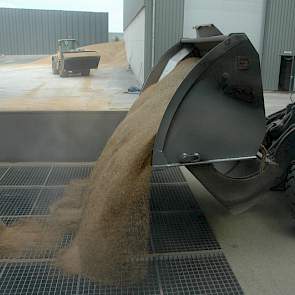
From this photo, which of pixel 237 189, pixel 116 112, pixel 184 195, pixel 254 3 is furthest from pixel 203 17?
pixel 237 189

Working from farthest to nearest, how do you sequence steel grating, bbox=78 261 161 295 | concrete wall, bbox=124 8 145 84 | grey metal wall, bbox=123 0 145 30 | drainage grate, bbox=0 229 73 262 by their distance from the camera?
grey metal wall, bbox=123 0 145 30, concrete wall, bbox=124 8 145 84, drainage grate, bbox=0 229 73 262, steel grating, bbox=78 261 161 295

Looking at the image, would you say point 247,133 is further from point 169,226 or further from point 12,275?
point 12,275

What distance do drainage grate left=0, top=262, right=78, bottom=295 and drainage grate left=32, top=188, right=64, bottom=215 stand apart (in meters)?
0.88

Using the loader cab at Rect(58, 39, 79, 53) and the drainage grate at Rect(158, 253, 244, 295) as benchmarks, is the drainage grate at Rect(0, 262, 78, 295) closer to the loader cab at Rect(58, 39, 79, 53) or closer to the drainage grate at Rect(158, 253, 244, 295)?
the drainage grate at Rect(158, 253, 244, 295)

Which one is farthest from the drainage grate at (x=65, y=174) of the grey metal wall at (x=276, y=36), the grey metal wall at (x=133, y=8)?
the grey metal wall at (x=276, y=36)

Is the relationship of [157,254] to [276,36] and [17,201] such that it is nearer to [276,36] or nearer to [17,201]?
[17,201]

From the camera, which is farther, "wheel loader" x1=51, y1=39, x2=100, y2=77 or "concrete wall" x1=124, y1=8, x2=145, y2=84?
"wheel loader" x1=51, y1=39, x2=100, y2=77

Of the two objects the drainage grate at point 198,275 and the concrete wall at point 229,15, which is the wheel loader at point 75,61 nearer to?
the concrete wall at point 229,15

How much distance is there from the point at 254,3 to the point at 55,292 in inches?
479

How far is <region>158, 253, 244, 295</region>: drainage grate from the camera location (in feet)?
8.84

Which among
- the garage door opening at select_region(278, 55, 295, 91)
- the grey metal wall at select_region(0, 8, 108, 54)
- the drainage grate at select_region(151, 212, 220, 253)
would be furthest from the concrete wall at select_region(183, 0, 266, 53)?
the grey metal wall at select_region(0, 8, 108, 54)

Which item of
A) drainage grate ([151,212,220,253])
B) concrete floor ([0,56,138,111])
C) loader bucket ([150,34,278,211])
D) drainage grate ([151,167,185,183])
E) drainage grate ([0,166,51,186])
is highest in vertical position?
loader bucket ([150,34,278,211])

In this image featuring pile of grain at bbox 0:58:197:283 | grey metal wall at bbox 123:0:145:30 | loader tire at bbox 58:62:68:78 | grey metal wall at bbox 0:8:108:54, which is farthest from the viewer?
grey metal wall at bbox 0:8:108:54

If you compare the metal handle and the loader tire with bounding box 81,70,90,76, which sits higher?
the metal handle
